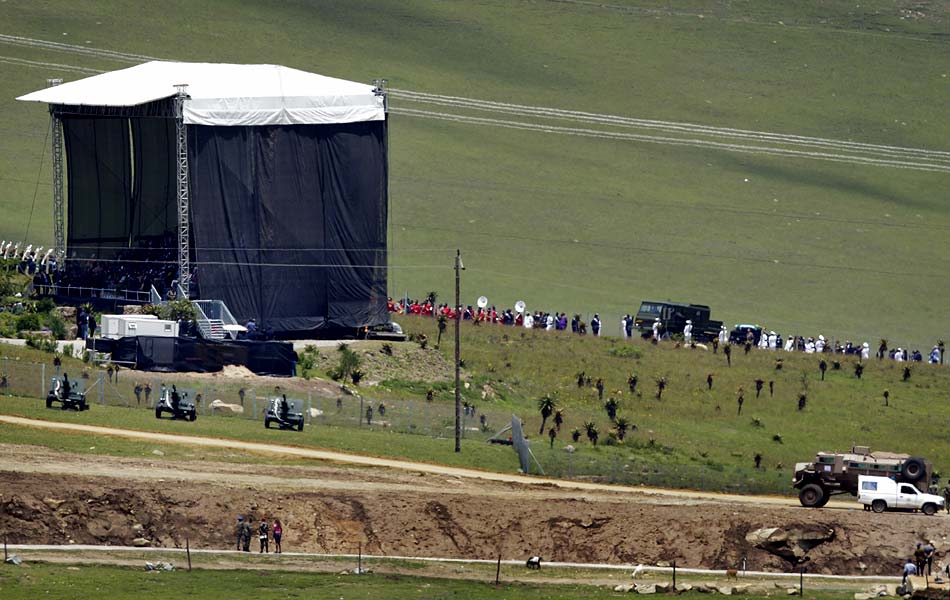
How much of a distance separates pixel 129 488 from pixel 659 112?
107760 mm

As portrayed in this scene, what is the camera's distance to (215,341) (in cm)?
7094

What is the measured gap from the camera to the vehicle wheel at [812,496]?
57.1 meters

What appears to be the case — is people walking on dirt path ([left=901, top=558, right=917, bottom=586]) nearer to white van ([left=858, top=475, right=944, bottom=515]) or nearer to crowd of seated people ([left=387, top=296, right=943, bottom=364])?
white van ([left=858, top=475, right=944, bottom=515])

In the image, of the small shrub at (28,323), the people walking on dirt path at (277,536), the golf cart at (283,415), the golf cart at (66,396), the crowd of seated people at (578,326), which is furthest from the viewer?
the crowd of seated people at (578,326)

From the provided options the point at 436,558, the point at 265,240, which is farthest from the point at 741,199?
the point at 436,558

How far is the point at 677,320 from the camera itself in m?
102

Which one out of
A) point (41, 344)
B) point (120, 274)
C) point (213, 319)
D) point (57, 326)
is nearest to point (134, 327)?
point (41, 344)

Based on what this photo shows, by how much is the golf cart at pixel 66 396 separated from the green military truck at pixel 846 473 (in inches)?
911

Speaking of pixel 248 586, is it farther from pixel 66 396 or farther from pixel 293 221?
pixel 293 221

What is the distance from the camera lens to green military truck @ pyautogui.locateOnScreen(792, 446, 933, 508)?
5709 cm

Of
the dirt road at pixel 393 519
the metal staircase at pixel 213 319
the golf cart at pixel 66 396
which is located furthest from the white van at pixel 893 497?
the metal staircase at pixel 213 319

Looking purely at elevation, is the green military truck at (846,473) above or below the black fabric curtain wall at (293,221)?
below

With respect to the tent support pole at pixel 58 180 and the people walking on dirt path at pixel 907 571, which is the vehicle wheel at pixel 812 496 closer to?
the people walking on dirt path at pixel 907 571

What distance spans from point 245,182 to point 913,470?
33925 mm
